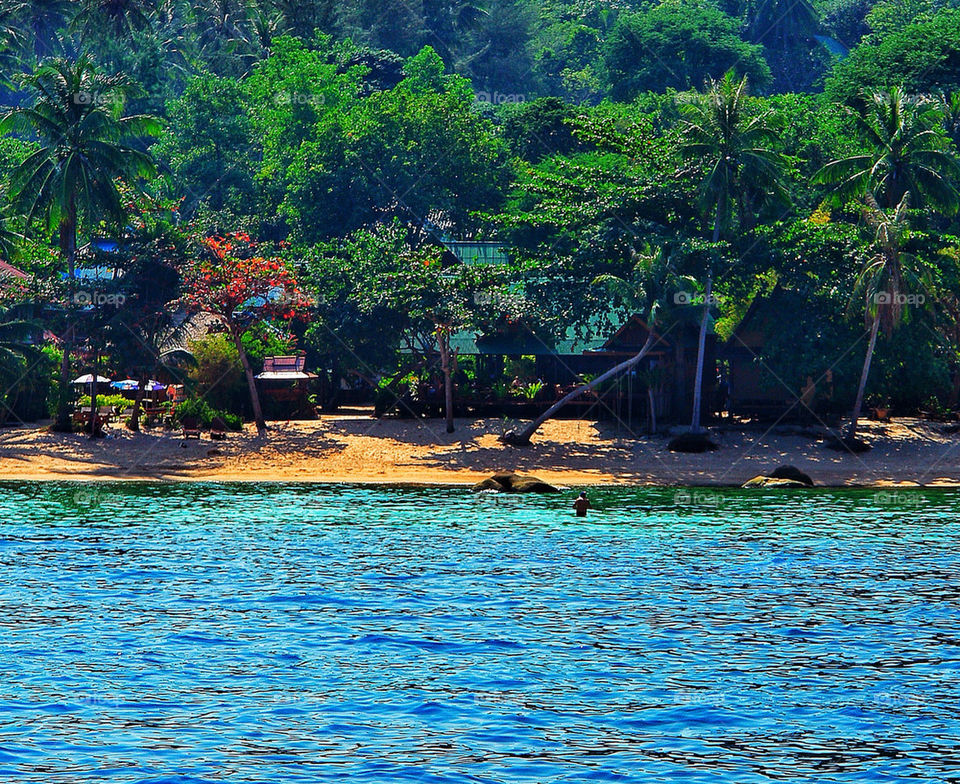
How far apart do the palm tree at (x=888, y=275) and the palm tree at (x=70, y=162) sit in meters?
28.0

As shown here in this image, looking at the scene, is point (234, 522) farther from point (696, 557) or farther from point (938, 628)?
point (938, 628)

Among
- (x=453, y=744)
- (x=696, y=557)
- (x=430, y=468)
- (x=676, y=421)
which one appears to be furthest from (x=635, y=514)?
(x=453, y=744)

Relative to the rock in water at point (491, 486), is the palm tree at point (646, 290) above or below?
above

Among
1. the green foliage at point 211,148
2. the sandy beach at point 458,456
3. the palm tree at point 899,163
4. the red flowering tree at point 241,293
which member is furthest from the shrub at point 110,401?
the palm tree at point 899,163

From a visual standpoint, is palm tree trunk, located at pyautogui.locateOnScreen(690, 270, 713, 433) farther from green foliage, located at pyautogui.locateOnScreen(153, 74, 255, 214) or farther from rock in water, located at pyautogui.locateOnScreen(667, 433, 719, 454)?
green foliage, located at pyautogui.locateOnScreen(153, 74, 255, 214)

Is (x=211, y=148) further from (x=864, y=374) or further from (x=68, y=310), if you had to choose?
(x=864, y=374)

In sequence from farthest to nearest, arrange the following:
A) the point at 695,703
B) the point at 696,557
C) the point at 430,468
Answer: the point at 430,468, the point at 696,557, the point at 695,703

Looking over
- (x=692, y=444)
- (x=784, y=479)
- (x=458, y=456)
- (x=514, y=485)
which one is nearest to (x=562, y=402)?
(x=458, y=456)

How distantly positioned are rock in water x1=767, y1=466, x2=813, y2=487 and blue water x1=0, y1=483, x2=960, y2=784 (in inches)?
146

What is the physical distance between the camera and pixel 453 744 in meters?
19.8

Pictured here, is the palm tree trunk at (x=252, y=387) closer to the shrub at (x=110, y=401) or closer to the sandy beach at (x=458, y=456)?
the sandy beach at (x=458, y=456)

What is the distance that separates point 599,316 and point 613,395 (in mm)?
3073

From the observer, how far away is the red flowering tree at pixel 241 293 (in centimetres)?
5128

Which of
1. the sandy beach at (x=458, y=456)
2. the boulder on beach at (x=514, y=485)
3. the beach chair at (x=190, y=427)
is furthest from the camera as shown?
the beach chair at (x=190, y=427)
